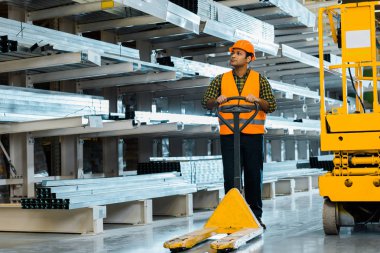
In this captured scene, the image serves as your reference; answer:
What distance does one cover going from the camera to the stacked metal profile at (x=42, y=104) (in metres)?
6.64

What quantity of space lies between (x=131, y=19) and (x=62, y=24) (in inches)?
32.7

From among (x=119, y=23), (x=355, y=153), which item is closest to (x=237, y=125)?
(x=355, y=153)

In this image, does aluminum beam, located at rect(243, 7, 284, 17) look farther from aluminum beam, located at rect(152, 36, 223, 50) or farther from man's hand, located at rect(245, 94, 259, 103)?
man's hand, located at rect(245, 94, 259, 103)

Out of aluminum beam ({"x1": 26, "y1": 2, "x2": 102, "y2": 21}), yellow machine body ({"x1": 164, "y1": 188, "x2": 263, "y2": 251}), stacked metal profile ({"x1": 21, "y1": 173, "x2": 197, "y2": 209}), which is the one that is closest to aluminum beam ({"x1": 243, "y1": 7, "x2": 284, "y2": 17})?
stacked metal profile ({"x1": 21, "y1": 173, "x2": 197, "y2": 209})

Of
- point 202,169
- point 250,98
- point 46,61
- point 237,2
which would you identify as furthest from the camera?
point 237,2

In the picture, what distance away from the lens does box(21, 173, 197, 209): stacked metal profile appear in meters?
Answer: 6.54

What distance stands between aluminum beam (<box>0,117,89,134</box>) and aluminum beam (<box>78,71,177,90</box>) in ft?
5.59

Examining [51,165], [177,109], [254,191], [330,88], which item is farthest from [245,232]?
[330,88]

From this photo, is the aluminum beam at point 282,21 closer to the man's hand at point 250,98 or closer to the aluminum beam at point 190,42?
the aluminum beam at point 190,42

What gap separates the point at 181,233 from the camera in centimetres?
673

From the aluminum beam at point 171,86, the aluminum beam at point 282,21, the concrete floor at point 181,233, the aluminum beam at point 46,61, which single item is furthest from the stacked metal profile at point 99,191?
the aluminum beam at point 282,21

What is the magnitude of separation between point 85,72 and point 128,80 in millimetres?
1051

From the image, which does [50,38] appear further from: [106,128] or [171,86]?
[171,86]

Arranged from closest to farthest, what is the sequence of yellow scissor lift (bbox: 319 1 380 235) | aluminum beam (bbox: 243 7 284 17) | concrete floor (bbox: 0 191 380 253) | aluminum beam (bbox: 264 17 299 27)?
1. concrete floor (bbox: 0 191 380 253)
2. yellow scissor lift (bbox: 319 1 380 235)
3. aluminum beam (bbox: 243 7 284 17)
4. aluminum beam (bbox: 264 17 299 27)
